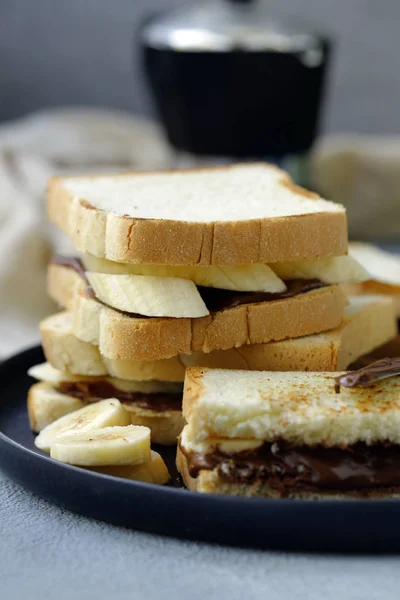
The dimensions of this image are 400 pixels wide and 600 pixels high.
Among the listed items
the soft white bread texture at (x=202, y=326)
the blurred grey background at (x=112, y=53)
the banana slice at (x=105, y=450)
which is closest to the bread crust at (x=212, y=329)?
the soft white bread texture at (x=202, y=326)

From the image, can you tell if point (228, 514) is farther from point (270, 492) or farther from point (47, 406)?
point (47, 406)

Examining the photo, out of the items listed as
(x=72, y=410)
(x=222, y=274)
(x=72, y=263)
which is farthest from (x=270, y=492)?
(x=72, y=263)

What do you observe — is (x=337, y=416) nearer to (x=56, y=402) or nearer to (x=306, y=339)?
(x=306, y=339)

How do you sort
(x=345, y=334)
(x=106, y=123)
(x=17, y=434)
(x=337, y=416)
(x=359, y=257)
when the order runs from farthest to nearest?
(x=106, y=123)
(x=359, y=257)
(x=345, y=334)
(x=17, y=434)
(x=337, y=416)

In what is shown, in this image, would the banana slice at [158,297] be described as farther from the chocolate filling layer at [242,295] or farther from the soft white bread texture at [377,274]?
the soft white bread texture at [377,274]

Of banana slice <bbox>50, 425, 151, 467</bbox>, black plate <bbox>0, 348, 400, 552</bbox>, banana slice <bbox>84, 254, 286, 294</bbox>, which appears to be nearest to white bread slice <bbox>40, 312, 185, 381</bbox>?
banana slice <bbox>84, 254, 286, 294</bbox>

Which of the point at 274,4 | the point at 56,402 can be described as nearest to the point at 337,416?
the point at 56,402
